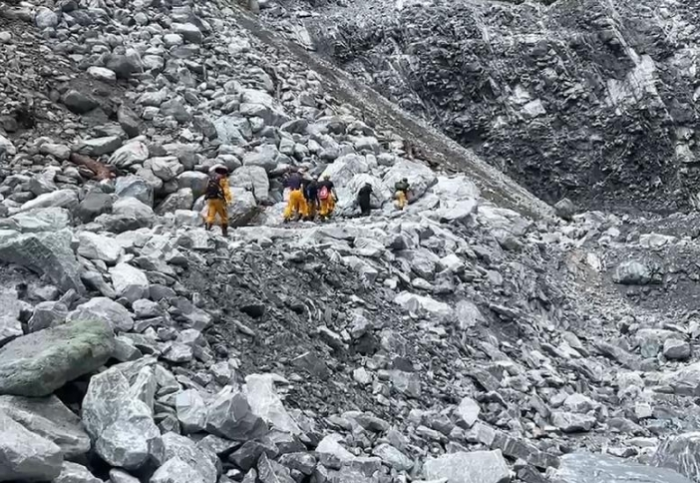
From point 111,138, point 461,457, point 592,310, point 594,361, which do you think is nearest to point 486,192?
point 592,310

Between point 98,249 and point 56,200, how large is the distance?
185 inches

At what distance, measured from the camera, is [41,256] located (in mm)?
7211

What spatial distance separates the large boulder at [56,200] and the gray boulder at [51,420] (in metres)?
7.12

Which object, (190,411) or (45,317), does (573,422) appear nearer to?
(190,411)

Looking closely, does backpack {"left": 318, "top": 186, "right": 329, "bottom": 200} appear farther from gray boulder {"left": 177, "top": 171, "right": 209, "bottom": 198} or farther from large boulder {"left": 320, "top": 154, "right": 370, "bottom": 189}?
gray boulder {"left": 177, "top": 171, "right": 209, "bottom": 198}

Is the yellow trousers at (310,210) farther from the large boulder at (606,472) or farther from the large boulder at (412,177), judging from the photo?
the large boulder at (606,472)

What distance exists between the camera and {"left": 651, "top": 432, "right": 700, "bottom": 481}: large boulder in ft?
26.0

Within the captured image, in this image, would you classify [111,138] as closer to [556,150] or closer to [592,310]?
[592,310]

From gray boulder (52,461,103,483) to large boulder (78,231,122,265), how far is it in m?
3.44

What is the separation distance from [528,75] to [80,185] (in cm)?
1995

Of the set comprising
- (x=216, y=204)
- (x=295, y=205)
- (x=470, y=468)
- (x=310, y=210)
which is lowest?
(x=310, y=210)

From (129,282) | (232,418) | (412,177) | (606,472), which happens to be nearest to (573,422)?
(606,472)

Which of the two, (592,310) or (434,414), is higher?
(434,414)

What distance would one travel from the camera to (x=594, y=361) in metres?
12.4
